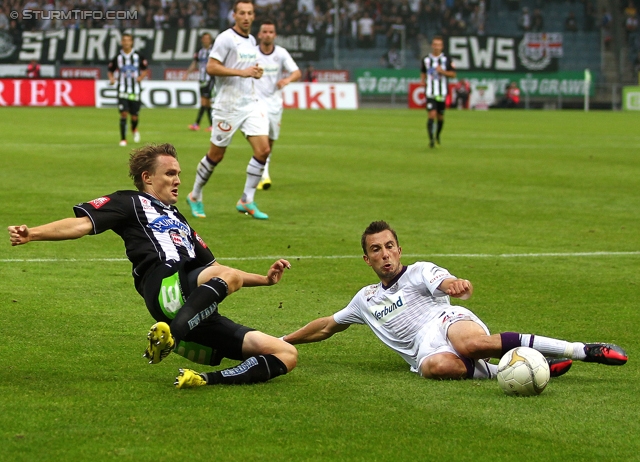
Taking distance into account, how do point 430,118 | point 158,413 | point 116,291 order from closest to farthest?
point 158,413 < point 116,291 < point 430,118

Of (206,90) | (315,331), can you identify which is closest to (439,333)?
(315,331)

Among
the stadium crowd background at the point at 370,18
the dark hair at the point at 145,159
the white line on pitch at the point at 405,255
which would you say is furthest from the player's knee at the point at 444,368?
the stadium crowd background at the point at 370,18

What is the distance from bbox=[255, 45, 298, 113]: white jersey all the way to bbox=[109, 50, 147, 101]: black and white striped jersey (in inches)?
325

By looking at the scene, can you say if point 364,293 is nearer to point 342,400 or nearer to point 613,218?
point 342,400

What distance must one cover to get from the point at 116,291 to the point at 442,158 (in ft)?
44.1

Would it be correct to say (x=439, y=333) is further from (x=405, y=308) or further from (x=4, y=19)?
(x=4, y=19)

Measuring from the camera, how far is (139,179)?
5.93 meters

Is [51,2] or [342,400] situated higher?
[51,2]

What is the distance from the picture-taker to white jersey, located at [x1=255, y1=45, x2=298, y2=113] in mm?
14906

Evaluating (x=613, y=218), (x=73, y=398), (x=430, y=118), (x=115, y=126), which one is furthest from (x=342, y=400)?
(x=115, y=126)

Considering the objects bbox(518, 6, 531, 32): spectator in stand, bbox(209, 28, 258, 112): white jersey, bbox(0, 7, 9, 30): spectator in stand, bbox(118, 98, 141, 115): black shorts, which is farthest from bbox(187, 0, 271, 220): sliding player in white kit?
bbox(518, 6, 531, 32): spectator in stand

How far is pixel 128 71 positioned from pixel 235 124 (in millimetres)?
11922

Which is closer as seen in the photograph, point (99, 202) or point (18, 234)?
point (18, 234)

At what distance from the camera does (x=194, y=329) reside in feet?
18.8
